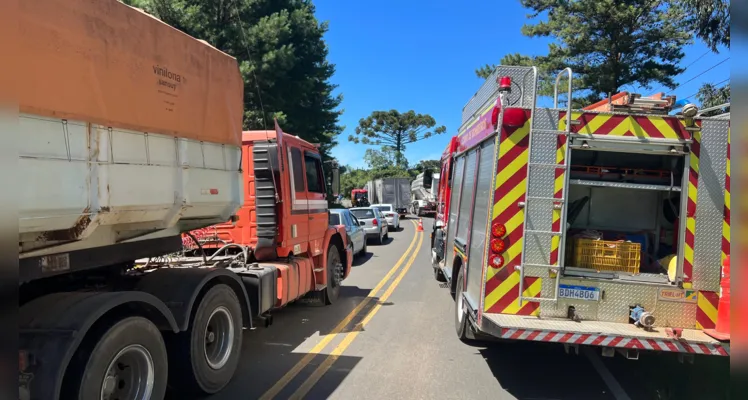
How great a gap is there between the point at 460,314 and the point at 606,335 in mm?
2233

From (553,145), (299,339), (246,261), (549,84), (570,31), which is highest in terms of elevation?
(570,31)

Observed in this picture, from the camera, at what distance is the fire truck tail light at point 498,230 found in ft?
14.6

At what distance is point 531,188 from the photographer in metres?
4.43

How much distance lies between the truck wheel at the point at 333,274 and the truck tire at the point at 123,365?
4526 mm

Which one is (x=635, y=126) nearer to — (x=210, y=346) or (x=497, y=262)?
(x=497, y=262)

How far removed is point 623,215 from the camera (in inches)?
204

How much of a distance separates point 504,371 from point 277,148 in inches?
153

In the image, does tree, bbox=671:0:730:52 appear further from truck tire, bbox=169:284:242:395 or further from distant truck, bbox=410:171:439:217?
distant truck, bbox=410:171:439:217

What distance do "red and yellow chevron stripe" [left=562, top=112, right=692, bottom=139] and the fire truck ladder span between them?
18 cm

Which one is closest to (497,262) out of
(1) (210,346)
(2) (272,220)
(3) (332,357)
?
(3) (332,357)

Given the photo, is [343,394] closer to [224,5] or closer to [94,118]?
[94,118]

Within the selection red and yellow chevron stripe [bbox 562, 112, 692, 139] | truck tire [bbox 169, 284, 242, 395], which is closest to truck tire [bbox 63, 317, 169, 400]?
truck tire [bbox 169, 284, 242, 395]

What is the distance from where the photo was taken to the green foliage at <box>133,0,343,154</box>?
18.4 meters

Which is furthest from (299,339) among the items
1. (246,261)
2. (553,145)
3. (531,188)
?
(553,145)
